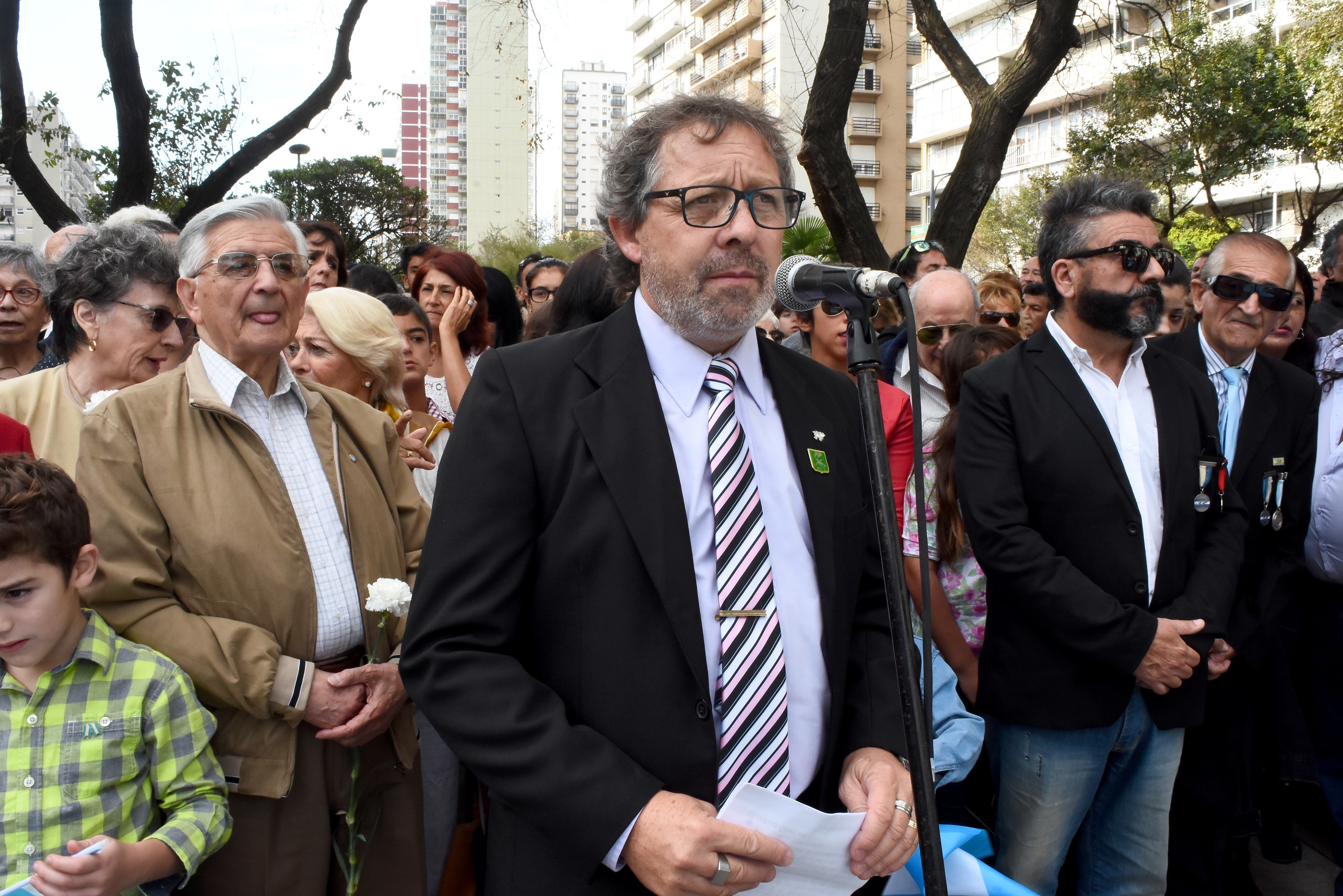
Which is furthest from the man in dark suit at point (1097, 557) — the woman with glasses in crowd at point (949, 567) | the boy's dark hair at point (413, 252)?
the boy's dark hair at point (413, 252)

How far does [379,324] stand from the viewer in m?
3.62

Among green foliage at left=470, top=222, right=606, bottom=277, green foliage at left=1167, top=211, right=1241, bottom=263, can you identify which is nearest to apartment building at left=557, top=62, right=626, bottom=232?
green foliage at left=470, top=222, right=606, bottom=277

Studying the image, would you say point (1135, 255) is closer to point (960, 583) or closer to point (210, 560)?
point (960, 583)

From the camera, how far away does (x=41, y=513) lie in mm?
2033

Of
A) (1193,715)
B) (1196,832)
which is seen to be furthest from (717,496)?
(1196,832)

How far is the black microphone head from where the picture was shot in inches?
73.2

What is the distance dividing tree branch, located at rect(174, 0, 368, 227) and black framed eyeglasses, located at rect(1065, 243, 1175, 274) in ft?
20.6

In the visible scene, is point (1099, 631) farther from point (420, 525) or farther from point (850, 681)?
point (420, 525)

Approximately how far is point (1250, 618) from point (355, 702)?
2.86m

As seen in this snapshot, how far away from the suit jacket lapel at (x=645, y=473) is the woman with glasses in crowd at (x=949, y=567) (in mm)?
1692

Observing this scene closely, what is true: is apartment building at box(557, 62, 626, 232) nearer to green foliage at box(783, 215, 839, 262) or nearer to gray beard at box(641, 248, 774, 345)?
green foliage at box(783, 215, 839, 262)

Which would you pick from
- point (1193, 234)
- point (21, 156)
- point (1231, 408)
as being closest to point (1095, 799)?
point (1231, 408)

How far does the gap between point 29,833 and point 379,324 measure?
2044 mm

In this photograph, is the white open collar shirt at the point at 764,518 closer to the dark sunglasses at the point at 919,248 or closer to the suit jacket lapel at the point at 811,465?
the suit jacket lapel at the point at 811,465
